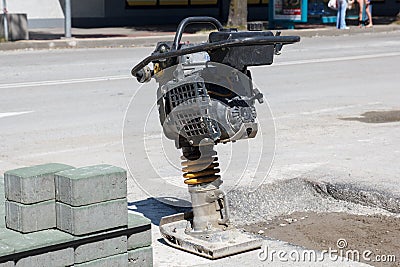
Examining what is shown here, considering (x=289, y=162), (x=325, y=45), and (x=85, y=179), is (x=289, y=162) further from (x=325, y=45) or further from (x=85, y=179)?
(x=325, y=45)

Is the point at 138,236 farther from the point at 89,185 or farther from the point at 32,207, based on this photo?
the point at 32,207

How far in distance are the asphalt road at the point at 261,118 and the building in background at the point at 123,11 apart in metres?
8.86

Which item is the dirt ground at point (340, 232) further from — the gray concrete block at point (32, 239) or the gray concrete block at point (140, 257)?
the gray concrete block at point (32, 239)

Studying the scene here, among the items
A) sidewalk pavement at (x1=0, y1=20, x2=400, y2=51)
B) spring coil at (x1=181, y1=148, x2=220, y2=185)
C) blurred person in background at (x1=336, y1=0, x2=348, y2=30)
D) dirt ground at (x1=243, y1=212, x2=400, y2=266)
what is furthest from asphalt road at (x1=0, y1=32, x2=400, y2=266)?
blurred person in background at (x1=336, y1=0, x2=348, y2=30)

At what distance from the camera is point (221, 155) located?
805 centimetres

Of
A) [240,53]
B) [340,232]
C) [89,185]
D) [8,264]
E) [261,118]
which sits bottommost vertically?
[340,232]

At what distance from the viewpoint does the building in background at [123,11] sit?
2706 cm

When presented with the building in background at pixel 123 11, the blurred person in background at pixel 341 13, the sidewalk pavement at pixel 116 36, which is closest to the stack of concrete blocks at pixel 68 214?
the sidewalk pavement at pixel 116 36

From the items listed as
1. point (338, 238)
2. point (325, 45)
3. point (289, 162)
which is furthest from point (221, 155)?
point (325, 45)

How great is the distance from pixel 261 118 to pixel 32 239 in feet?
20.6

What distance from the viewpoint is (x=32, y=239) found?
13.6 ft

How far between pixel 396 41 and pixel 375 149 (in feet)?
49.6

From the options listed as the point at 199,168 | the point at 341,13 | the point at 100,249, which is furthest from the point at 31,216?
the point at 341,13

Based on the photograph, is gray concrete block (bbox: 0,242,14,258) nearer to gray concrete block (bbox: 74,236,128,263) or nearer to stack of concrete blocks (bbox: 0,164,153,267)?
stack of concrete blocks (bbox: 0,164,153,267)
